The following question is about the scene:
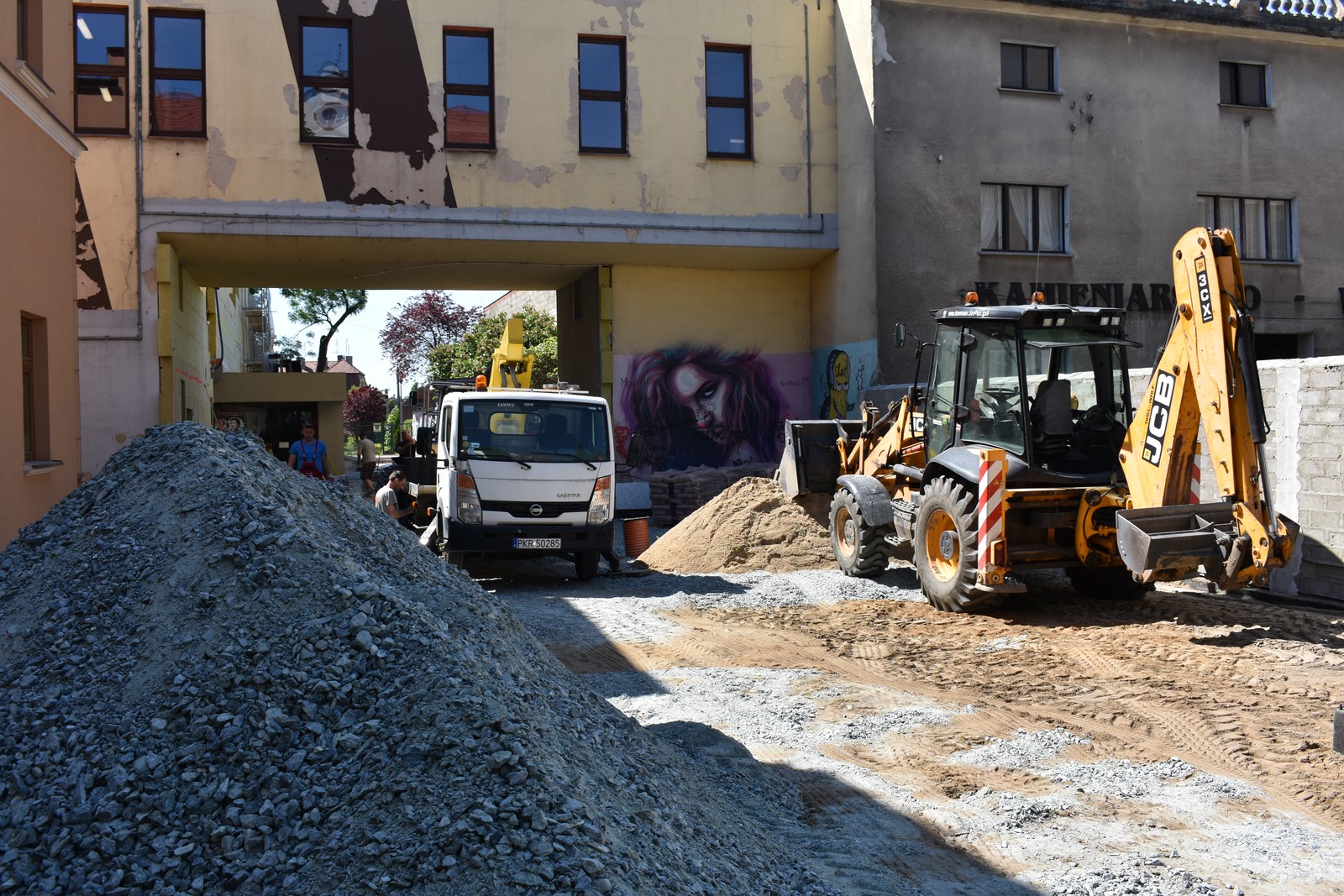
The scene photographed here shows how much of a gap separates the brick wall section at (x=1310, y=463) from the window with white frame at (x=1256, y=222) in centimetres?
1168

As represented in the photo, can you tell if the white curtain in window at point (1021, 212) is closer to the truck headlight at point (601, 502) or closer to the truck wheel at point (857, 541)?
the truck wheel at point (857, 541)

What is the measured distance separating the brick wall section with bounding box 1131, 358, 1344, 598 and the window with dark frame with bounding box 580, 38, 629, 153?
39.8ft

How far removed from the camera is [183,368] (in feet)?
64.3

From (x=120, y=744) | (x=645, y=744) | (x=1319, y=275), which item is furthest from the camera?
(x=1319, y=275)

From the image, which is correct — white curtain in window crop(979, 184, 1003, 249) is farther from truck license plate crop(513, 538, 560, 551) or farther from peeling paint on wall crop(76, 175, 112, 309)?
peeling paint on wall crop(76, 175, 112, 309)

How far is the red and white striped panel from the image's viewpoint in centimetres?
965

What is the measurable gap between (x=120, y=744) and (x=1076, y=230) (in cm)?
1936

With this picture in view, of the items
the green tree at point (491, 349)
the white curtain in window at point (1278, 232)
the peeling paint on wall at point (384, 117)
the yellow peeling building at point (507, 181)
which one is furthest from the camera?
the green tree at point (491, 349)

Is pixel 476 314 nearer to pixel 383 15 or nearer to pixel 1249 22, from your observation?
pixel 383 15

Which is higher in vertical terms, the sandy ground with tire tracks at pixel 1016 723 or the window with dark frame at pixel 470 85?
the window with dark frame at pixel 470 85

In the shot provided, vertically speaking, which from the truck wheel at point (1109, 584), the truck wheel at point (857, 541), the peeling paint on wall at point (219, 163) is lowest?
→ the truck wheel at point (1109, 584)

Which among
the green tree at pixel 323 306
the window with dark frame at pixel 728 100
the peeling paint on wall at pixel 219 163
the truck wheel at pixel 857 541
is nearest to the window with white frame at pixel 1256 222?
the window with dark frame at pixel 728 100

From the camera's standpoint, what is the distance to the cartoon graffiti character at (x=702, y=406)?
20.6 m

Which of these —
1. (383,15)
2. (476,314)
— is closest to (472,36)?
(383,15)
